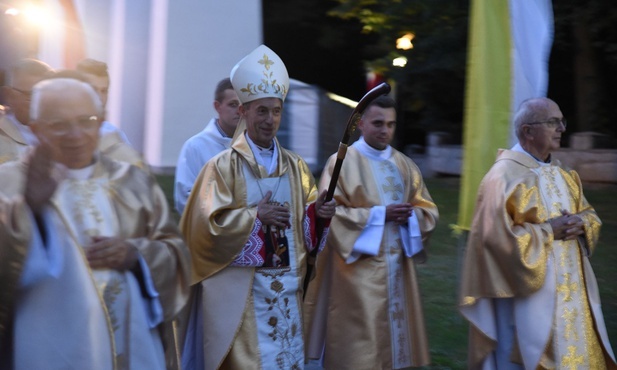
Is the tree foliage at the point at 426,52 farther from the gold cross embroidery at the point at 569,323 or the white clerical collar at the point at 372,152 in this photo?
the gold cross embroidery at the point at 569,323

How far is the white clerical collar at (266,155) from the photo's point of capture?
18.0ft

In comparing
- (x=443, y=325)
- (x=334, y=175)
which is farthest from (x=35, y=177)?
(x=443, y=325)

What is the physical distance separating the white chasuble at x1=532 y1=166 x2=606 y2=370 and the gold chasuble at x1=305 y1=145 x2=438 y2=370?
0.95 meters

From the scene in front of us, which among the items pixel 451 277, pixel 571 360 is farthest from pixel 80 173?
pixel 451 277

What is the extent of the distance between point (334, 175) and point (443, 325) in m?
3.13

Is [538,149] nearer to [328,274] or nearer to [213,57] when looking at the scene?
[328,274]

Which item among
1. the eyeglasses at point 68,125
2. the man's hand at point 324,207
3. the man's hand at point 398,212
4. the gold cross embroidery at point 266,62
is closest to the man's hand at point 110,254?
the eyeglasses at point 68,125

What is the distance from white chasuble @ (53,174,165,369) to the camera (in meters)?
3.76

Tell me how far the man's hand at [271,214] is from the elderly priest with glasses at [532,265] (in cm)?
135

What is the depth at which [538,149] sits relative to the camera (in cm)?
603

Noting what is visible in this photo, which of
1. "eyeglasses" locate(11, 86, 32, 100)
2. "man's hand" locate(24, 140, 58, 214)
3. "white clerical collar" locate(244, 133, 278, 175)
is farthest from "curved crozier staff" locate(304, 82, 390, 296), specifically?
"man's hand" locate(24, 140, 58, 214)

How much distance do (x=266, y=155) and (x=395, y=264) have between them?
1.48 meters

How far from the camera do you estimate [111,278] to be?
3820 millimetres

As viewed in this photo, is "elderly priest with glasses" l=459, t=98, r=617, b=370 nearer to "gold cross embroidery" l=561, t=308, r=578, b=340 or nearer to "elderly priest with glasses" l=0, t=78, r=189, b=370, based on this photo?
"gold cross embroidery" l=561, t=308, r=578, b=340
